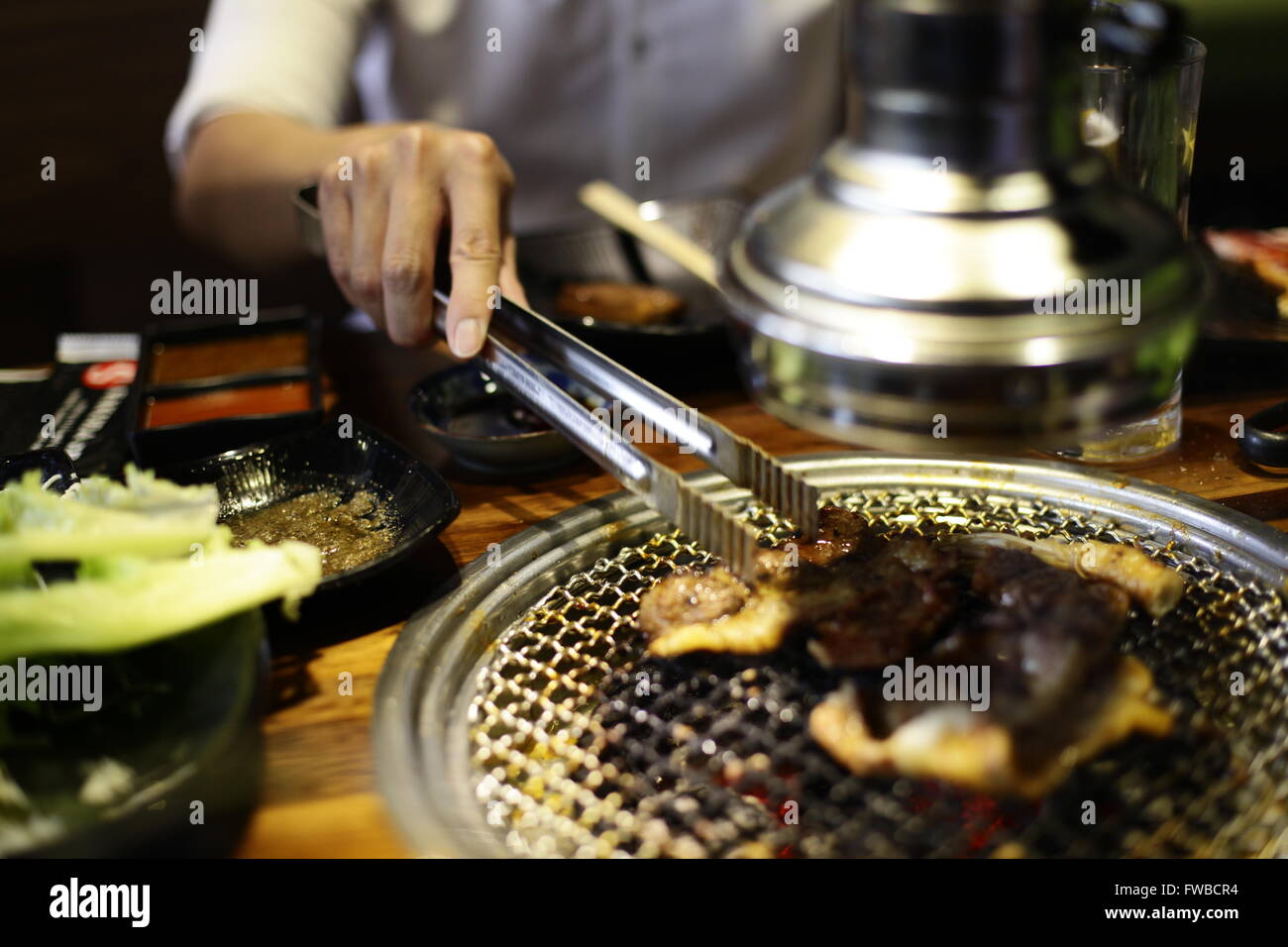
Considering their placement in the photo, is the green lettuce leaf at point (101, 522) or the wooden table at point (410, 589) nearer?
the wooden table at point (410, 589)

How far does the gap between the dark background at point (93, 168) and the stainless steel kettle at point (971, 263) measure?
224 inches

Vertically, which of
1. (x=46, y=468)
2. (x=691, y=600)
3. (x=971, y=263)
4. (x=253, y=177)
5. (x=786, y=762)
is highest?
(x=971, y=263)

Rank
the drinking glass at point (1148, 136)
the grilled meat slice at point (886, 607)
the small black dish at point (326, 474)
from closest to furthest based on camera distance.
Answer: the grilled meat slice at point (886, 607) < the small black dish at point (326, 474) < the drinking glass at point (1148, 136)

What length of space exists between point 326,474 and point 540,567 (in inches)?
24.3

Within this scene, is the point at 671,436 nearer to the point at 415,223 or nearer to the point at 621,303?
the point at 415,223

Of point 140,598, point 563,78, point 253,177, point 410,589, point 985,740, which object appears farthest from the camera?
point 563,78

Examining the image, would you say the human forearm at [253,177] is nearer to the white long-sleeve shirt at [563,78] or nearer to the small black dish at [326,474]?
the white long-sleeve shirt at [563,78]

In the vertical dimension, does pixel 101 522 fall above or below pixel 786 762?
above

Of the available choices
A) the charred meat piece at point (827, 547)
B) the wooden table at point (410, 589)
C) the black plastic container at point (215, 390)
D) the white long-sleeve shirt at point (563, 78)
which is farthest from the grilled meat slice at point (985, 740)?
the white long-sleeve shirt at point (563, 78)

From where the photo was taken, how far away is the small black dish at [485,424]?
2.58 m

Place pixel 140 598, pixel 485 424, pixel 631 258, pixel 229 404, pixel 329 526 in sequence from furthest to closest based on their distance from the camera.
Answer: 1. pixel 631 258
2. pixel 229 404
3. pixel 485 424
4. pixel 329 526
5. pixel 140 598

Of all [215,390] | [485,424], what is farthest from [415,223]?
[215,390]

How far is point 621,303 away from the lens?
335 cm

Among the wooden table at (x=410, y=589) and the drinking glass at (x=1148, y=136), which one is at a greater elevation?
the drinking glass at (x=1148, y=136)
